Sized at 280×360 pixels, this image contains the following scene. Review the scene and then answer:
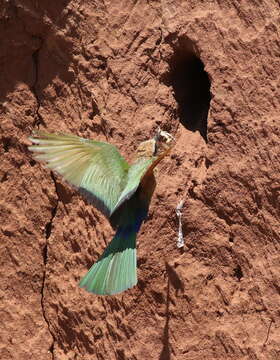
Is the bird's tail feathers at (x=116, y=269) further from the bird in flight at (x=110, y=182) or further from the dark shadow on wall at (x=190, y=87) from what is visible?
the dark shadow on wall at (x=190, y=87)

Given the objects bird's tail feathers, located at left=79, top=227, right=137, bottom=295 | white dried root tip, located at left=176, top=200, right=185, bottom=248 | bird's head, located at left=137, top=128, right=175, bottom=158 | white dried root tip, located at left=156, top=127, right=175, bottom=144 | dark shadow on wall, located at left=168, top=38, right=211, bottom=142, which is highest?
dark shadow on wall, located at left=168, top=38, right=211, bottom=142

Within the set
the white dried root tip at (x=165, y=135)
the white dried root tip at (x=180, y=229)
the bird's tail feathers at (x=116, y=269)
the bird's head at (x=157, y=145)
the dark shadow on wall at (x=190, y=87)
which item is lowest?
the bird's tail feathers at (x=116, y=269)

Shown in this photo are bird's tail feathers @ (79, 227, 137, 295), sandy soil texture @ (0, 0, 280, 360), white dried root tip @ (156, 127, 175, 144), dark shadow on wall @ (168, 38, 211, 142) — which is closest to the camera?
bird's tail feathers @ (79, 227, 137, 295)

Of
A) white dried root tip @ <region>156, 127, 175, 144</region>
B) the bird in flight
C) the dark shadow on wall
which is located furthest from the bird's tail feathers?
the dark shadow on wall

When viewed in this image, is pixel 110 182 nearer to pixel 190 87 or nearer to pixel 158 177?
pixel 158 177

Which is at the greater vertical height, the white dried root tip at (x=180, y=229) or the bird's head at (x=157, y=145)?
the bird's head at (x=157, y=145)

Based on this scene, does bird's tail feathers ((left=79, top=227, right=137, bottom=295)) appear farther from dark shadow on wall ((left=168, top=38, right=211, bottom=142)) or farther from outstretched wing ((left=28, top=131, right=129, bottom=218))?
dark shadow on wall ((left=168, top=38, right=211, bottom=142))

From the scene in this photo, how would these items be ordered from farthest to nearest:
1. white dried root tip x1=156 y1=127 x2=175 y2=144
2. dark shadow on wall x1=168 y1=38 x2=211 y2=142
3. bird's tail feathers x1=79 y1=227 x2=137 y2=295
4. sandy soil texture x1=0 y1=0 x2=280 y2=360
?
dark shadow on wall x1=168 y1=38 x2=211 y2=142, white dried root tip x1=156 y1=127 x2=175 y2=144, sandy soil texture x1=0 y1=0 x2=280 y2=360, bird's tail feathers x1=79 y1=227 x2=137 y2=295

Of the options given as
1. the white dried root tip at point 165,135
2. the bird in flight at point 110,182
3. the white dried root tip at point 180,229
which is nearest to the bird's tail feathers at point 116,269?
the bird in flight at point 110,182
